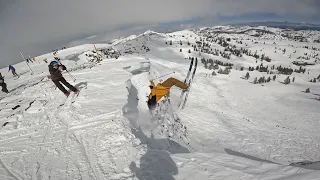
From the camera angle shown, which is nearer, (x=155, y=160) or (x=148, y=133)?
(x=155, y=160)

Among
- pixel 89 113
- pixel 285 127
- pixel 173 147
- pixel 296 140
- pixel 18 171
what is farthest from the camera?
pixel 285 127

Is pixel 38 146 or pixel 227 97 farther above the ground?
pixel 38 146

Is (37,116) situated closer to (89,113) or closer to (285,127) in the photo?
(89,113)

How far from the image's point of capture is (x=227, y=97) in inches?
714

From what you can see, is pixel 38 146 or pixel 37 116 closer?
pixel 38 146

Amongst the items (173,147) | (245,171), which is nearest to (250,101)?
(173,147)

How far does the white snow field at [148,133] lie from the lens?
17.2 feet

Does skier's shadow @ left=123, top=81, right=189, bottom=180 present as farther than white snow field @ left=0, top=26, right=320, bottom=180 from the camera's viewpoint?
No

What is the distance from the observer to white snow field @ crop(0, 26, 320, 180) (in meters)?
5.24

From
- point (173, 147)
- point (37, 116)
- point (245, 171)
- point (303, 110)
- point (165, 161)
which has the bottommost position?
point (303, 110)

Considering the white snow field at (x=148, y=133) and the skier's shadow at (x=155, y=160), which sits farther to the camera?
the white snow field at (x=148, y=133)

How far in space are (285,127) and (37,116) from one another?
1544cm

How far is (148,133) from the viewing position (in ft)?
25.0

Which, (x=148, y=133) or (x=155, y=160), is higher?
(x=155, y=160)
